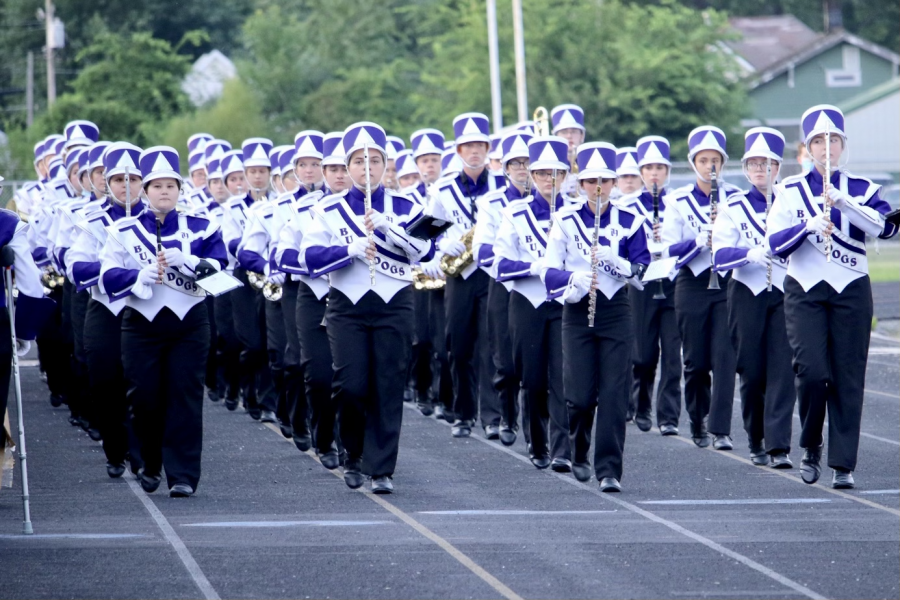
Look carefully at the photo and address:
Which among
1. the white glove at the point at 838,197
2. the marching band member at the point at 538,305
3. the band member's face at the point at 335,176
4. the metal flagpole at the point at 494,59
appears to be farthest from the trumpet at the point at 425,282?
the metal flagpole at the point at 494,59

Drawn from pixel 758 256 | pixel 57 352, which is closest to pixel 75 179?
pixel 57 352

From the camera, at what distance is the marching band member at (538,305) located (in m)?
11.5

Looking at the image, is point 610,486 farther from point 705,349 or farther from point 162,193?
point 162,193

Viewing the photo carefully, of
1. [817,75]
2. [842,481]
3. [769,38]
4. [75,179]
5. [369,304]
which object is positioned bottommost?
[842,481]

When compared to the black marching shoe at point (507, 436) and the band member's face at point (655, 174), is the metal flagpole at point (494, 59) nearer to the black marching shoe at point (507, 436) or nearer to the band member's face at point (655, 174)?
the band member's face at point (655, 174)

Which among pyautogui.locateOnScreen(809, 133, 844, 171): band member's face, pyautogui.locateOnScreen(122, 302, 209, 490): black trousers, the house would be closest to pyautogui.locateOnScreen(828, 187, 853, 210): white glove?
pyautogui.locateOnScreen(809, 133, 844, 171): band member's face

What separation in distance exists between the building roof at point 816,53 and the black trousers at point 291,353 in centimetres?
5150

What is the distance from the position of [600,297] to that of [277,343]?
425cm

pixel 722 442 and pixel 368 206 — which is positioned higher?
pixel 368 206

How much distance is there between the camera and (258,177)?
1548 centimetres

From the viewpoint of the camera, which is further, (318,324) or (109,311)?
(318,324)

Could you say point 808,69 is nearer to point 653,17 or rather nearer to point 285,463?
point 653,17

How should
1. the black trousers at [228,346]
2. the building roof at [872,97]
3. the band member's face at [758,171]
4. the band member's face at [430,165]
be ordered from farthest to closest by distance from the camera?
the building roof at [872,97]
the black trousers at [228,346]
the band member's face at [430,165]
the band member's face at [758,171]

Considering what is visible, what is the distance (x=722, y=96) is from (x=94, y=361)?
39.4 m
